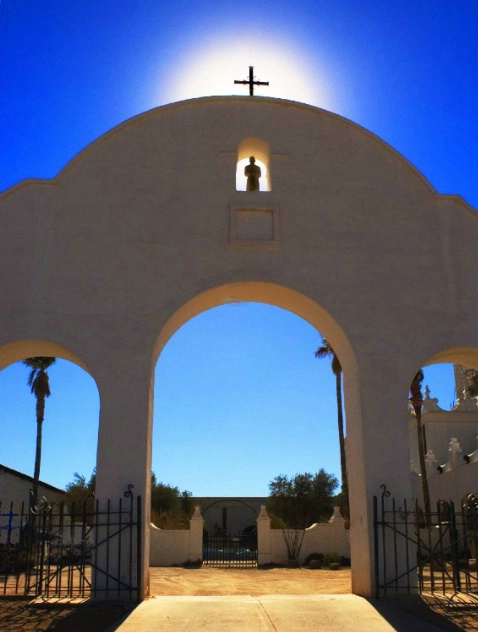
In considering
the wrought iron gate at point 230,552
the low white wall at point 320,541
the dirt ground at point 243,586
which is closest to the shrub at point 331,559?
the low white wall at point 320,541

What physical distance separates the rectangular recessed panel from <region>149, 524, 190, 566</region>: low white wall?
15675 millimetres

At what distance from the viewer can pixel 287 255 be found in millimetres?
11094

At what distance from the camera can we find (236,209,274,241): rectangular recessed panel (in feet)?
36.7

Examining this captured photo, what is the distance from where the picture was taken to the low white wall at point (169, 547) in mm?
23875

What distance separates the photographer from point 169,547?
24000 millimetres

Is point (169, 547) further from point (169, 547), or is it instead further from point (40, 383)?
point (40, 383)

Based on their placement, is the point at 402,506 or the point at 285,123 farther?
the point at 285,123

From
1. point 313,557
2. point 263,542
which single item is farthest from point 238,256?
point 313,557

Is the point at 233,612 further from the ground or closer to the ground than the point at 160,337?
closer to the ground

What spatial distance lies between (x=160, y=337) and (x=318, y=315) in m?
2.63

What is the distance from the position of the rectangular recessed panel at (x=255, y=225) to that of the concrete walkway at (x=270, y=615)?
18.1ft

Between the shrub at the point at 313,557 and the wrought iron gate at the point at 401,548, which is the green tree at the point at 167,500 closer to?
the shrub at the point at 313,557

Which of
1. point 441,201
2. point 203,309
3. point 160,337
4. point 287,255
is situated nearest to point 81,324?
point 160,337

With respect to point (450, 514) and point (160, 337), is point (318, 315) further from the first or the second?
point (450, 514)
